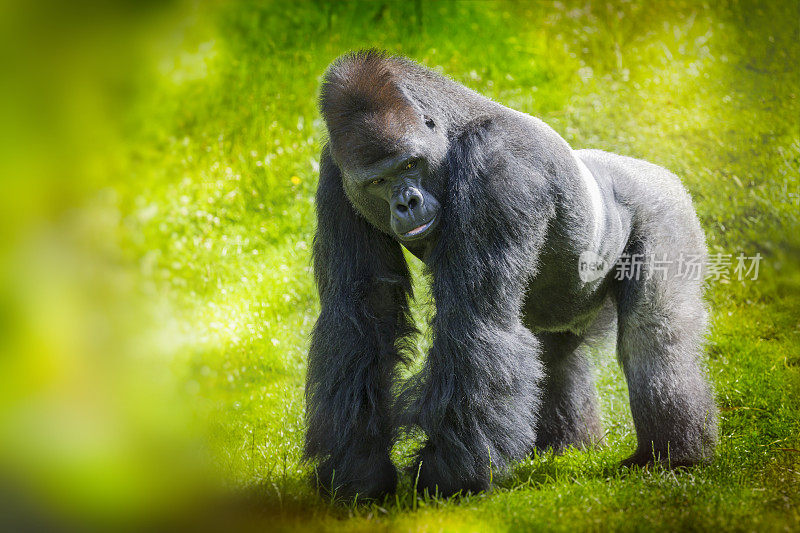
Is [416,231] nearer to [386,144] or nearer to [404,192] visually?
[404,192]

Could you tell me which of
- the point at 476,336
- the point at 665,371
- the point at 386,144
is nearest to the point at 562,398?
the point at 665,371

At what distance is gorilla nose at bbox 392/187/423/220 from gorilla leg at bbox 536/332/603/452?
121cm

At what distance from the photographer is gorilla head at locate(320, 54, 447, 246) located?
8.32 feet

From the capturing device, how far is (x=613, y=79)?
20.2 feet

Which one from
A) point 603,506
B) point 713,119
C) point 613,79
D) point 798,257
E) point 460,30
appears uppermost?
point 460,30

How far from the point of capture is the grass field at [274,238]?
32.0 inches

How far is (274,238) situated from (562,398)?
267cm

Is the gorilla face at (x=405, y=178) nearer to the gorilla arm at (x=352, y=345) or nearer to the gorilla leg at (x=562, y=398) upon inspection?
the gorilla arm at (x=352, y=345)

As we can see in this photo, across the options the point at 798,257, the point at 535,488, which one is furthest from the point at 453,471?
the point at 798,257

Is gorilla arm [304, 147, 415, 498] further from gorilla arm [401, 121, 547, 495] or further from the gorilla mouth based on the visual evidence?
the gorilla mouth

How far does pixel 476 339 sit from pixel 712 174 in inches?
145

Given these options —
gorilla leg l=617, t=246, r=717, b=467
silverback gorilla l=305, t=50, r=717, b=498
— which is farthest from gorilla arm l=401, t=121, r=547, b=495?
gorilla leg l=617, t=246, r=717, b=467

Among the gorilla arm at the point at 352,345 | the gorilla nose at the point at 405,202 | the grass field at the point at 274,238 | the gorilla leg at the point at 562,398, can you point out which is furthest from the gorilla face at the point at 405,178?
the gorilla leg at the point at 562,398

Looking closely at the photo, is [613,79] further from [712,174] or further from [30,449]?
[30,449]
